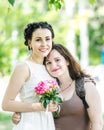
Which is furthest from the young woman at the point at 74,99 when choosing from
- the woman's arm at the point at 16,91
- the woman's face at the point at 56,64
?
the woman's arm at the point at 16,91

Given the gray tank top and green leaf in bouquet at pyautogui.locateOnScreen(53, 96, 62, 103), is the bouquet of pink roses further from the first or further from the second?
the gray tank top

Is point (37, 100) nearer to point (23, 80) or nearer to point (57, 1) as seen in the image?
point (23, 80)

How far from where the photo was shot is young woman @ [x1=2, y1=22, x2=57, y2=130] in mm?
3811

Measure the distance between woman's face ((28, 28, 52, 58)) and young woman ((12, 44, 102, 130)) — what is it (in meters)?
0.09

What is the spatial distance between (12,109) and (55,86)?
40 centimetres

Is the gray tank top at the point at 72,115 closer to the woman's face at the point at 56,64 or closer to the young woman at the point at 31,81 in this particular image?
the young woman at the point at 31,81

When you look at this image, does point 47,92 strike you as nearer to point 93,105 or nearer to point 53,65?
point 53,65

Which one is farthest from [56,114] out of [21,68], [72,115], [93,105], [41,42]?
[41,42]

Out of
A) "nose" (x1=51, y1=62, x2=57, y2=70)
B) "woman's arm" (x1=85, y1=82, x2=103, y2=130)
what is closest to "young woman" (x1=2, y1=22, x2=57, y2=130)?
"nose" (x1=51, y1=62, x2=57, y2=70)

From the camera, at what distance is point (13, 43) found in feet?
47.4

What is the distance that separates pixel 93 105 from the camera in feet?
12.7

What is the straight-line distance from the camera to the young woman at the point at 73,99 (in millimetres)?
3896

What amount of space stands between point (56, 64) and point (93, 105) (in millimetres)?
456

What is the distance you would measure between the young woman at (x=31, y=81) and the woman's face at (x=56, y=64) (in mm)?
69
